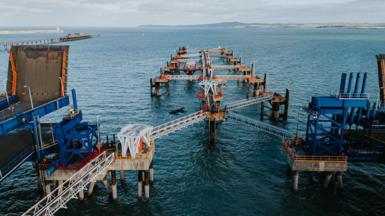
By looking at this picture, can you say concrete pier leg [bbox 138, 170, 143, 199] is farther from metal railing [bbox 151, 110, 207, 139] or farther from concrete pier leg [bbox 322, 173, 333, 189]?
concrete pier leg [bbox 322, 173, 333, 189]

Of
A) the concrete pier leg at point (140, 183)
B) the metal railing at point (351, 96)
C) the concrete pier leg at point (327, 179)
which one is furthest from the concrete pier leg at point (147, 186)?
the metal railing at point (351, 96)

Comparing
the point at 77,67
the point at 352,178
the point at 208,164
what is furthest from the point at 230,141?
the point at 77,67

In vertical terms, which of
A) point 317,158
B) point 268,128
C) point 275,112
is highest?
point 268,128

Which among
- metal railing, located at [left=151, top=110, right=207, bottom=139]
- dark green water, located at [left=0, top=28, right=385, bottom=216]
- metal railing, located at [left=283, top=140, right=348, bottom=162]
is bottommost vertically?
dark green water, located at [left=0, top=28, right=385, bottom=216]

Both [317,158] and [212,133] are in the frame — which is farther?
[212,133]

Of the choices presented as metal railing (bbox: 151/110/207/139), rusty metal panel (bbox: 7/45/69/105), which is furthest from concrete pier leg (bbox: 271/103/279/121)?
rusty metal panel (bbox: 7/45/69/105)

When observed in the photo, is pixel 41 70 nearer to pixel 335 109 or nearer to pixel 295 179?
pixel 295 179

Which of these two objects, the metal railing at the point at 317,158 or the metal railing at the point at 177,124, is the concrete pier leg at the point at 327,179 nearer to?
the metal railing at the point at 317,158

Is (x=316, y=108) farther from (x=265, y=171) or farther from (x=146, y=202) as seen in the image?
(x=146, y=202)

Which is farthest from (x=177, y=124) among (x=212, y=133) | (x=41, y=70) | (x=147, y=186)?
(x=41, y=70)
